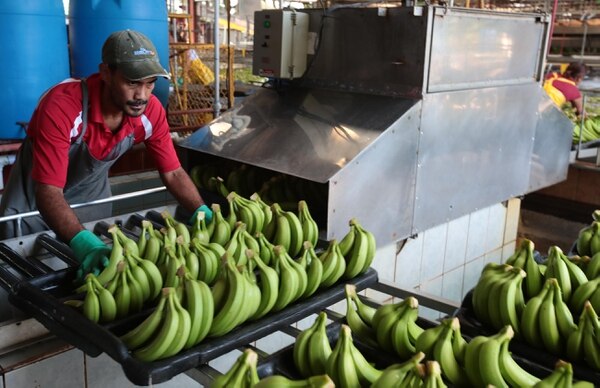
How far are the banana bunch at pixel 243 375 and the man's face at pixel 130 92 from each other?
138 cm

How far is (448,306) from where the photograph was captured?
1887mm

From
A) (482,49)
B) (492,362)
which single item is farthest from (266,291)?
(482,49)

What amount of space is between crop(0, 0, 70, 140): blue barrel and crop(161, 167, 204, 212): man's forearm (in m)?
2.03

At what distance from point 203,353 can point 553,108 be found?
350 cm

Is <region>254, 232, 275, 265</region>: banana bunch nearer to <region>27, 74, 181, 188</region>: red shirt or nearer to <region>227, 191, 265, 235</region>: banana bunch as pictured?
<region>227, 191, 265, 235</region>: banana bunch

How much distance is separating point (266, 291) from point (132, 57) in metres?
1.11

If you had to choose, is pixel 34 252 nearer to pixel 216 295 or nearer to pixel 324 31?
pixel 216 295

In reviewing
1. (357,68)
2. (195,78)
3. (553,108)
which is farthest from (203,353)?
(195,78)

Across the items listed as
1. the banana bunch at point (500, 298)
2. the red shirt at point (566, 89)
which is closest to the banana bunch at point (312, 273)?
the banana bunch at point (500, 298)

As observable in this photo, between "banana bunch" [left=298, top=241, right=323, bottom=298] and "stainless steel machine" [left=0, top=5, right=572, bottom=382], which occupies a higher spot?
"stainless steel machine" [left=0, top=5, right=572, bottom=382]

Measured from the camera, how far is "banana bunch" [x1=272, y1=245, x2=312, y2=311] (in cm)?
177

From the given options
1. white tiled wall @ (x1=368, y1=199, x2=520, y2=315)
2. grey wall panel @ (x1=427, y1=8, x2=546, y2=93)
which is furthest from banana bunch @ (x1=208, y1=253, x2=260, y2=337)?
grey wall panel @ (x1=427, y1=8, x2=546, y2=93)

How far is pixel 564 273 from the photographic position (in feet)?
5.87

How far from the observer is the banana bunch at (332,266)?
76.6 inches
